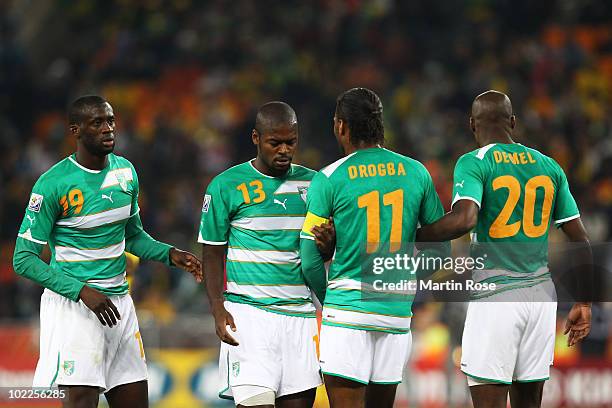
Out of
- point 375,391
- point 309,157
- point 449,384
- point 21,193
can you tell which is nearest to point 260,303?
point 375,391

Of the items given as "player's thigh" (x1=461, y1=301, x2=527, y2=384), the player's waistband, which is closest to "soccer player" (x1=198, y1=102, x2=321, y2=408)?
→ the player's waistband

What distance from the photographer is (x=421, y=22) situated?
1775 centimetres

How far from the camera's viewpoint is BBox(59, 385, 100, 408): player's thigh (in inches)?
250

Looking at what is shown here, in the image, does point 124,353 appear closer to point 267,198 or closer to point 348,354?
point 267,198

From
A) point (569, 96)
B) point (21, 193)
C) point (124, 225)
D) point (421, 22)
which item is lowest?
point (124, 225)

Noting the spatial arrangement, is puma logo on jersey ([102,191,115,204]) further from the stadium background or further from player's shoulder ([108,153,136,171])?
the stadium background

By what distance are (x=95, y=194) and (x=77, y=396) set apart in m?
1.25

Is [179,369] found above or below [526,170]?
below

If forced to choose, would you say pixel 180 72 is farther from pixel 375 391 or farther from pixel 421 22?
pixel 375 391

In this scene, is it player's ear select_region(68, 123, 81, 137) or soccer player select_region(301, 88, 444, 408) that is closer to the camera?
soccer player select_region(301, 88, 444, 408)

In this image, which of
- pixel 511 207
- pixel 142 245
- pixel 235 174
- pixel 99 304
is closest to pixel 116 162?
pixel 142 245

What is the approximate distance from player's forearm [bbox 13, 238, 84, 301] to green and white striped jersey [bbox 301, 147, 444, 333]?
1.44 meters

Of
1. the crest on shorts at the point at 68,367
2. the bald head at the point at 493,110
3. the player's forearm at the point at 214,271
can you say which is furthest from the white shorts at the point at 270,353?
the bald head at the point at 493,110

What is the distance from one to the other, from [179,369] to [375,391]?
225 inches
